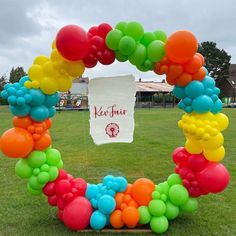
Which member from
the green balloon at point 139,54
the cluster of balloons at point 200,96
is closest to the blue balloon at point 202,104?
the cluster of balloons at point 200,96

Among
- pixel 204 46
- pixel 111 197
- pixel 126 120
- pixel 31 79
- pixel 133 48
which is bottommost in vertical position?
pixel 111 197

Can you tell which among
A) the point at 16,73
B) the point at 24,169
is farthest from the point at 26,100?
the point at 16,73

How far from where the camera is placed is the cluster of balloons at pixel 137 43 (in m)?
3.79

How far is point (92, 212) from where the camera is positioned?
408 cm

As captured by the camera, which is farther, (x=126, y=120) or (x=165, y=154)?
(x=165, y=154)

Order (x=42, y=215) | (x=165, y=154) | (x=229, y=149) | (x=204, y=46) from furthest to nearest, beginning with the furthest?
(x=204, y=46), (x=229, y=149), (x=165, y=154), (x=42, y=215)

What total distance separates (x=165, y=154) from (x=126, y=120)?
458cm

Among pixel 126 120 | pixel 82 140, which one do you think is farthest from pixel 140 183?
pixel 82 140

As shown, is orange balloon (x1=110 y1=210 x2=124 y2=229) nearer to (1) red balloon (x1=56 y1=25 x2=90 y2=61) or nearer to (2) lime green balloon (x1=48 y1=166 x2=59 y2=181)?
(2) lime green balloon (x1=48 y1=166 x2=59 y2=181)

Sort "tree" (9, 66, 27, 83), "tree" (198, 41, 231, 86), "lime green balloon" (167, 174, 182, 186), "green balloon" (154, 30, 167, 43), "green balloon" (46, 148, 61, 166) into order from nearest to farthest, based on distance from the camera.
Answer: "green balloon" (154, 30, 167, 43)
"green balloon" (46, 148, 61, 166)
"lime green balloon" (167, 174, 182, 186)
"tree" (9, 66, 27, 83)
"tree" (198, 41, 231, 86)

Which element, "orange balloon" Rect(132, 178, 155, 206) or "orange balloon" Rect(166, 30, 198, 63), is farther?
"orange balloon" Rect(132, 178, 155, 206)

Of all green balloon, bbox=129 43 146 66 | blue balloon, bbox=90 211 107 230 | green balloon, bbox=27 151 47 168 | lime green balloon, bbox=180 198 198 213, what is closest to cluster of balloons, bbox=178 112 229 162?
lime green balloon, bbox=180 198 198 213

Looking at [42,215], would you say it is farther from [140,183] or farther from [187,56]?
[187,56]

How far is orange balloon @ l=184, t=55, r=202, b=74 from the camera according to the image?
12.5 ft
